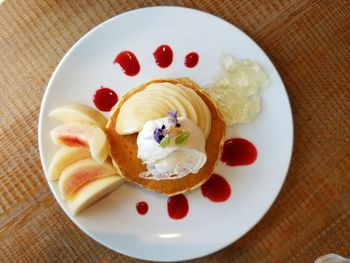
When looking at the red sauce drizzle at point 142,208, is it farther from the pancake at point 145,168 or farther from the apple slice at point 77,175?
the apple slice at point 77,175

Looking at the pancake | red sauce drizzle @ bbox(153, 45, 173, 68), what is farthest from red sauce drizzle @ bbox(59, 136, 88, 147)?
red sauce drizzle @ bbox(153, 45, 173, 68)

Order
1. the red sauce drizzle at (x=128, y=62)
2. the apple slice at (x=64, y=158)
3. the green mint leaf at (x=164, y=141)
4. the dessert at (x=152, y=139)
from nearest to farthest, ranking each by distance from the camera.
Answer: the green mint leaf at (x=164, y=141) → the dessert at (x=152, y=139) → the apple slice at (x=64, y=158) → the red sauce drizzle at (x=128, y=62)

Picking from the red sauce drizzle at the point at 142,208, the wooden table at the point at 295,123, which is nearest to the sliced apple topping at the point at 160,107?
Result: the red sauce drizzle at the point at 142,208

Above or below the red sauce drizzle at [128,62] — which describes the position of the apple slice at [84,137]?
below

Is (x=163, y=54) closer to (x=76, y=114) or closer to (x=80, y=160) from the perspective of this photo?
(x=76, y=114)

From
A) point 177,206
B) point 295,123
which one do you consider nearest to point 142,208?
point 177,206

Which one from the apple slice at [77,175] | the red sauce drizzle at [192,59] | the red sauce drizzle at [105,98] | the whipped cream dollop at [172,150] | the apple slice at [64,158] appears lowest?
the whipped cream dollop at [172,150]
